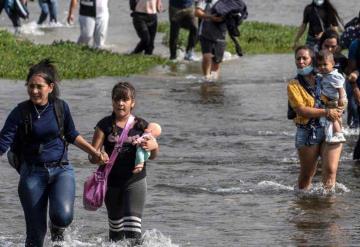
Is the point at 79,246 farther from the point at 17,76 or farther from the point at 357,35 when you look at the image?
the point at 17,76

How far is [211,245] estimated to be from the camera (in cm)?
980

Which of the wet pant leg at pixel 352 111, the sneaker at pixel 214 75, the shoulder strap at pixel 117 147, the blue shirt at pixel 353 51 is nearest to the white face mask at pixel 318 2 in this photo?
the sneaker at pixel 214 75

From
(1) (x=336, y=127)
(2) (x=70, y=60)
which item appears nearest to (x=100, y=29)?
(2) (x=70, y=60)

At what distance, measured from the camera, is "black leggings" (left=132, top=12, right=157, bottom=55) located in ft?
77.8

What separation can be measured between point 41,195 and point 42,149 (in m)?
0.32

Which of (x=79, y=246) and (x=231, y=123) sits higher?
(x=79, y=246)

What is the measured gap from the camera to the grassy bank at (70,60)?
20594 millimetres

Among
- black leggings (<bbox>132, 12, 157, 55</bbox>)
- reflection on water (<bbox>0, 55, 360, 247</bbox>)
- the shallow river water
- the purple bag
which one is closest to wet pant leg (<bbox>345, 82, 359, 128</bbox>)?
the shallow river water

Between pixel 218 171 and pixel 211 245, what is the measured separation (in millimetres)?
3522

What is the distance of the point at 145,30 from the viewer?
23719mm

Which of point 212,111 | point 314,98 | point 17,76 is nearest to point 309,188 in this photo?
point 314,98

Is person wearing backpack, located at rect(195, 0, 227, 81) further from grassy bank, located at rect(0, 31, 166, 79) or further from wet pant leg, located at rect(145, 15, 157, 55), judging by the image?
wet pant leg, located at rect(145, 15, 157, 55)

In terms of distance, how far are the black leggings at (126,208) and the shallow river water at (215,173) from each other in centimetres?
28

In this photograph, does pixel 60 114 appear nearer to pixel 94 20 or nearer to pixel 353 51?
pixel 353 51
